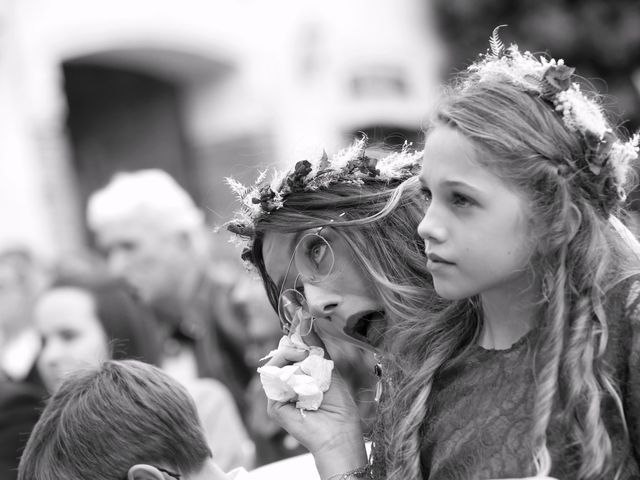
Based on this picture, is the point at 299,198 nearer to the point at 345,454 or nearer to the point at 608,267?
the point at 345,454

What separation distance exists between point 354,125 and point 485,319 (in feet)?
30.1

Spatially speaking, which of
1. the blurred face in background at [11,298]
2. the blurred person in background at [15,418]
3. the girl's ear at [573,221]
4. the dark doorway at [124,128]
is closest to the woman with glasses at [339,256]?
the girl's ear at [573,221]

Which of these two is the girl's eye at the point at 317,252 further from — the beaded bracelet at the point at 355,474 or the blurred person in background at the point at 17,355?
the blurred person in background at the point at 17,355

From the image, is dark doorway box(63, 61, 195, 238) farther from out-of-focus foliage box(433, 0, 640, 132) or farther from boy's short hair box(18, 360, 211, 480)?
boy's short hair box(18, 360, 211, 480)

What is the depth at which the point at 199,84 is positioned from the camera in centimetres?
1089

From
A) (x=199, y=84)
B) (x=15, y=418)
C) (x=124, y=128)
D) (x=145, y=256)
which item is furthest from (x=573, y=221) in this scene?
(x=124, y=128)

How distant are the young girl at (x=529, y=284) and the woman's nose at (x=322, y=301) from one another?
27cm

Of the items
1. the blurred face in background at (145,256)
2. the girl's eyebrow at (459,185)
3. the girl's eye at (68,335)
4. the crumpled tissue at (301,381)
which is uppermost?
the girl's eyebrow at (459,185)

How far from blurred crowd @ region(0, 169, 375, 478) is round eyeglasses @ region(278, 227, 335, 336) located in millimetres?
1148

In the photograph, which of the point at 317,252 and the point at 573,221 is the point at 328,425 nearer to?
the point at 317,252

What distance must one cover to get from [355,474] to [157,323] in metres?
2.72

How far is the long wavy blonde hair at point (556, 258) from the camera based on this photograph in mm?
1644

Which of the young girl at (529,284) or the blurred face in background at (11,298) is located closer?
the young girl at (529,284)

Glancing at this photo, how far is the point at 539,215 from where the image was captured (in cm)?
172
